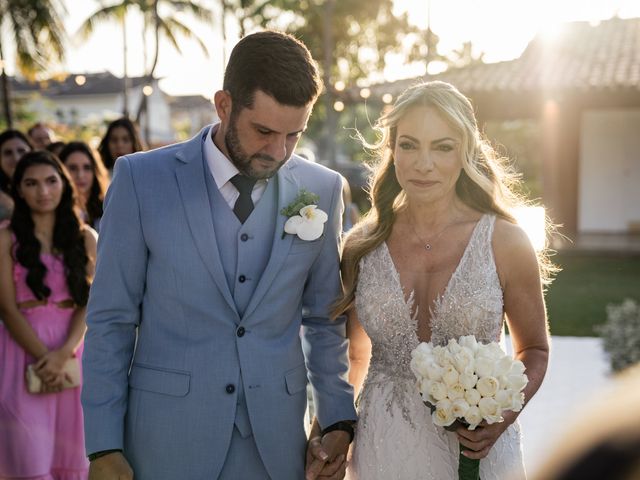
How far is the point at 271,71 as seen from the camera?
8.15ft

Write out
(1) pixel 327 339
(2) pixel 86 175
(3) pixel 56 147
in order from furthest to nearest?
(3) pixel 56 147
(2) pixel 86 175
(1) pixel 327 339

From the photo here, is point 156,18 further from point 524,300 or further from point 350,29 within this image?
point 524,300

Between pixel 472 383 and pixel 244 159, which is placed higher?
pixel 244 159

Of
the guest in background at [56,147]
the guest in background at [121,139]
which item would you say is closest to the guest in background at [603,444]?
the guest in background at [121,139]

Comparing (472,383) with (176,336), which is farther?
(176,336)

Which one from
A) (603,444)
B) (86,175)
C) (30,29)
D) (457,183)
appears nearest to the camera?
(603,444)

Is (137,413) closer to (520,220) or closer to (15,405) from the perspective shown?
(520,220)

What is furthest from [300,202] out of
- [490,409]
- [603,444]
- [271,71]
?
[603,444]

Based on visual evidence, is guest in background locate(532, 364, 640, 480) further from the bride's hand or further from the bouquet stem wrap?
the bouquet stem wrap

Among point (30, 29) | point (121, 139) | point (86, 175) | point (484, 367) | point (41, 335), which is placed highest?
point (30, 29)

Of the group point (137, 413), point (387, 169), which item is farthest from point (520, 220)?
point (137, 413)

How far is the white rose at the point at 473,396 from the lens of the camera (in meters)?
2.39

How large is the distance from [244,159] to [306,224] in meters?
0.30

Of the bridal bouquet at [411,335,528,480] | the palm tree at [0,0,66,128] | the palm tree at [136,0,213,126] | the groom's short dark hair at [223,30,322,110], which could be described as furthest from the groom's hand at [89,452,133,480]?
the palm tree at [136,0,213,126]
